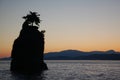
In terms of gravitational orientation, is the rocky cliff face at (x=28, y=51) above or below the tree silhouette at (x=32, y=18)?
below

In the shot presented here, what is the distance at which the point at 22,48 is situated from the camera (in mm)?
81688

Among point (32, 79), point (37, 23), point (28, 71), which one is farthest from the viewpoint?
point (37, 23)

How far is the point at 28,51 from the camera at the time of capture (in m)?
80.7

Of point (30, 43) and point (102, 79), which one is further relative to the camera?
point (30, 43)

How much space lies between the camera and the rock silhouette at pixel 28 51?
80688 mm

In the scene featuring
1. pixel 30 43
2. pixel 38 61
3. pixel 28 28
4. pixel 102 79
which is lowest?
pixel 102 79

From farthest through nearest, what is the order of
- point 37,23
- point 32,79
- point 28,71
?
point 37,23
point 28,71
point 32,79

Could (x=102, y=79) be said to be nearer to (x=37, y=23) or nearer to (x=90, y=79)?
(x=90, y=79)

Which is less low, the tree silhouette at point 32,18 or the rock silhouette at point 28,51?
the tree silhouette at point 32,18

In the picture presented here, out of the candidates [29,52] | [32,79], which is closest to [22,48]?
[29,52]

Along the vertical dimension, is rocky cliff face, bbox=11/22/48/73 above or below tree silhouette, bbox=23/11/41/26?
below

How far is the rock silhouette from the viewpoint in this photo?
80.7 m

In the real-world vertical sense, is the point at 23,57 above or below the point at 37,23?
below

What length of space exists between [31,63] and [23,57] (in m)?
3.23
